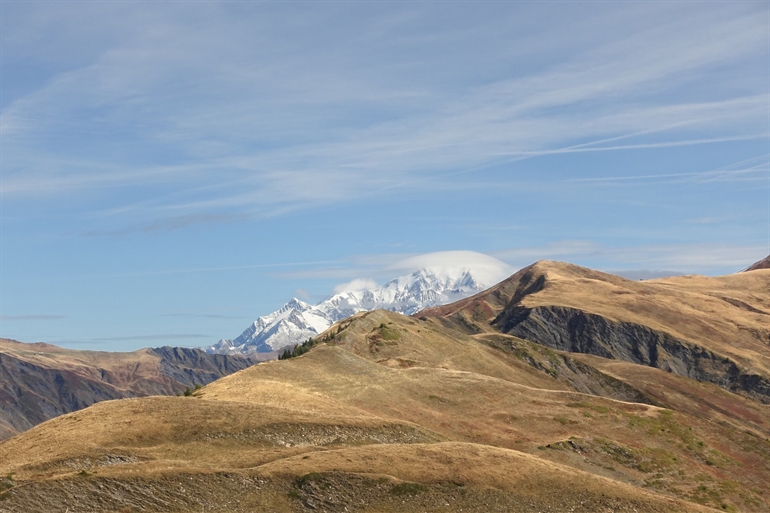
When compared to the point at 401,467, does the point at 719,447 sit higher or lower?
lower

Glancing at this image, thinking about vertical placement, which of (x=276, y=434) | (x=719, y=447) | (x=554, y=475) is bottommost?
(x=719, y=447)

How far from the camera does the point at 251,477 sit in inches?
2891

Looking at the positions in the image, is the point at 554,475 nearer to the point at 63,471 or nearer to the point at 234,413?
the point at 234,413

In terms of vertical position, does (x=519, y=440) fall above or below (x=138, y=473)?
below

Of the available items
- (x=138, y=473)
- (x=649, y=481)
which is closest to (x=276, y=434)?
(x=138, y=473)

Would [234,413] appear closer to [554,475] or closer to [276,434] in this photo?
[276,434]

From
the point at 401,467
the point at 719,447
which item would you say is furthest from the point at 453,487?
the point at 719,447

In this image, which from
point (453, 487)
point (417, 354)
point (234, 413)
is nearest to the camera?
point (453, 487)

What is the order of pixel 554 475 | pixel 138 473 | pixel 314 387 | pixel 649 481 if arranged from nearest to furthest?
1. pixel 138 473
2. pixel 554 475
3. pixel 649 481
4. pixel 314 387

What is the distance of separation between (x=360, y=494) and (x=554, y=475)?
22.0m

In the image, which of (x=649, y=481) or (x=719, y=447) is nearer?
(x=649, y=481)

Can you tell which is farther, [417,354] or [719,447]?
[417,354]

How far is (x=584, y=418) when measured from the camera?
4911 inches

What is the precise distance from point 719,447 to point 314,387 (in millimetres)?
63005
